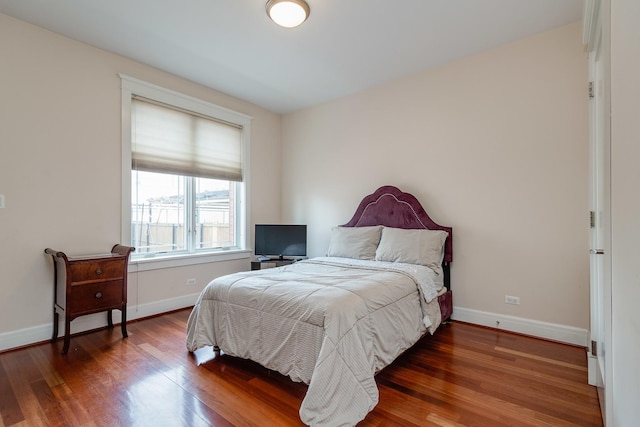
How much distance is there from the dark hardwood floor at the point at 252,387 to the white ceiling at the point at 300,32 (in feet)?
9.12

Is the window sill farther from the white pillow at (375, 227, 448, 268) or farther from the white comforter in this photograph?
the white pillow at (375, 227, 448, 268)

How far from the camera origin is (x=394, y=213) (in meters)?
3.66

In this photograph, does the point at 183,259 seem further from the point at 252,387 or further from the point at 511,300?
the point at 511,300

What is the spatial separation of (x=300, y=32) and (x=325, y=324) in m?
2.51

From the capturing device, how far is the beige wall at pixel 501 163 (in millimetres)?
2723

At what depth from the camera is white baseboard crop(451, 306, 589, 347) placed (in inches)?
105

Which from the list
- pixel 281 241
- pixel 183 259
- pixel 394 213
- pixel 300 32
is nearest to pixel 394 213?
pixel 394 213

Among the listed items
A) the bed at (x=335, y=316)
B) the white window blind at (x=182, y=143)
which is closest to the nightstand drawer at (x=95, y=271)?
the bed at (x=335, y=316)

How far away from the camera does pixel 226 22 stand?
2676 millimetres

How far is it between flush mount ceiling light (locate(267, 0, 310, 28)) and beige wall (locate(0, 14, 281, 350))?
187 centimetres

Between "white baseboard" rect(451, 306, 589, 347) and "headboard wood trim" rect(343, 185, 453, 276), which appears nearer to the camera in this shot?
"white baseboard" rect(451, 306, 589, 347)

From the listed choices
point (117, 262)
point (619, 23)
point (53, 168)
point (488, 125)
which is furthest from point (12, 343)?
point (488, 125)

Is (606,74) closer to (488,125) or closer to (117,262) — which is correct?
(488,125)

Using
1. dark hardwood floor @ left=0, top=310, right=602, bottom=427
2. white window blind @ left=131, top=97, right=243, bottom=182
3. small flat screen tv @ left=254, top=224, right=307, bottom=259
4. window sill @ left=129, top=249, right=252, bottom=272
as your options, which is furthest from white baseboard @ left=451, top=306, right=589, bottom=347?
white window blind @ left=131, top=97, right=243, bottom=182
